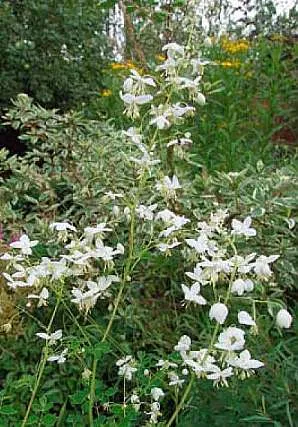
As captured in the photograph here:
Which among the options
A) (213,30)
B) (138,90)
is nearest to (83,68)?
(213,30)

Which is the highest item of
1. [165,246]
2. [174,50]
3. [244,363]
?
[174,50]

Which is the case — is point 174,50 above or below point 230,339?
above

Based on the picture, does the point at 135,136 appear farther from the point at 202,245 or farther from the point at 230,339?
the point at 230,339

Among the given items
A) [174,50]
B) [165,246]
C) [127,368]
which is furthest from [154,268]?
[174,50]

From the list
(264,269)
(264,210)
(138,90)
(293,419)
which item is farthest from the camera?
(264,210)

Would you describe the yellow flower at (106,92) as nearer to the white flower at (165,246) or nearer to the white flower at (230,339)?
the white flower at (165,246)

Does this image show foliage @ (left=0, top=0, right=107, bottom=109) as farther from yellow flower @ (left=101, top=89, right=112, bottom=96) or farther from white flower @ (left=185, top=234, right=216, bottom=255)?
white flower @ (left=185, top=234, right=216, bottom=255)

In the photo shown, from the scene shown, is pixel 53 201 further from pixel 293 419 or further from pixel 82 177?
pixel 293 419

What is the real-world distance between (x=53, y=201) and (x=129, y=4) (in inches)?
31.0

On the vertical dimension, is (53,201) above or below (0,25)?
below

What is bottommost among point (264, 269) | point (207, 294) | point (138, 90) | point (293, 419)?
point (207, 294)

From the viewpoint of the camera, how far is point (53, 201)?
3.09 m

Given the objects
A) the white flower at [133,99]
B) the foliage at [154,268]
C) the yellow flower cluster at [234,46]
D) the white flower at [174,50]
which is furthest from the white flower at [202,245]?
the yellow flower cluster at [234,46]

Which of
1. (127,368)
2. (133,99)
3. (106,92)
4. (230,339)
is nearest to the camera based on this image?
(230,339)
